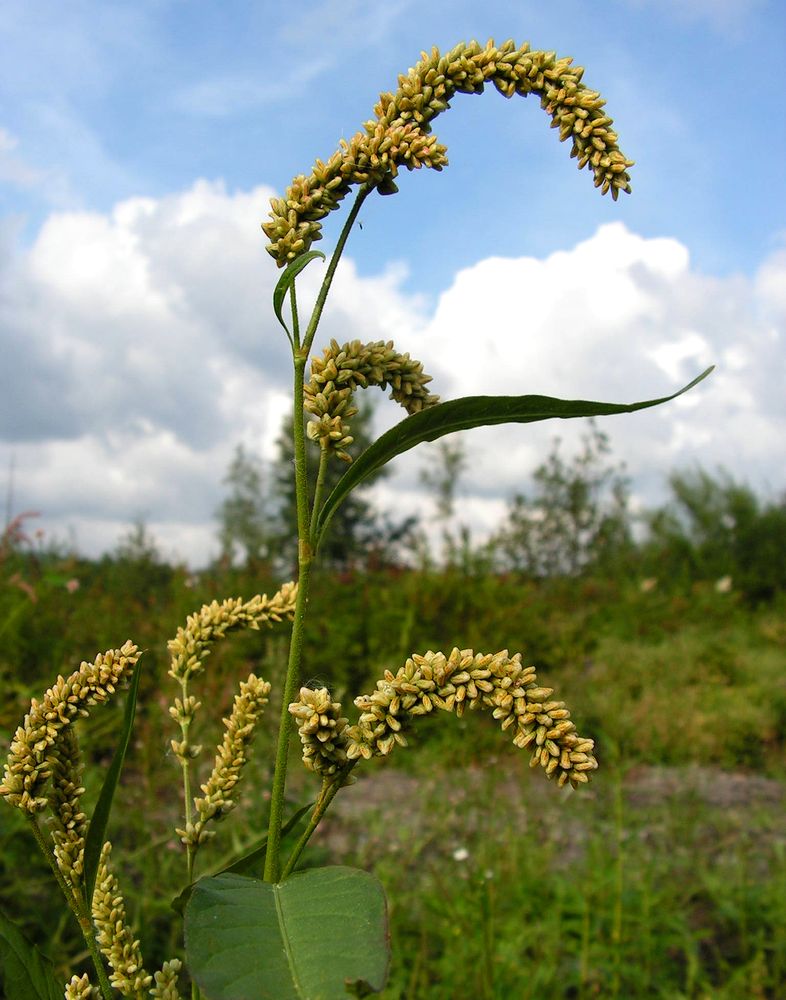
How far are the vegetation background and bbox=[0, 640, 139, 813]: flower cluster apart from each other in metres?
1.12

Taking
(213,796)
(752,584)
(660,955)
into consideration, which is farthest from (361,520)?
(213,796)

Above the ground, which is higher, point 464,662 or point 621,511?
point 621,511

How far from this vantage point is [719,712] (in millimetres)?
7797

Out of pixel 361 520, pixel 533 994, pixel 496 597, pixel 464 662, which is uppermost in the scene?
pixel 361 520

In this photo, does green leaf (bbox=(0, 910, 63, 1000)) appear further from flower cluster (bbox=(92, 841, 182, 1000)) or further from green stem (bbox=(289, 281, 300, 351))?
green stem (bbox=(289, 281, 300, 351))

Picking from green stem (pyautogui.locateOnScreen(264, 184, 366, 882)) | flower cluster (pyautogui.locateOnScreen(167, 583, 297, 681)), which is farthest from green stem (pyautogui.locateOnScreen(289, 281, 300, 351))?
flower cluster (pyautogui.locateOnScreen(167, 583, 297, 681))

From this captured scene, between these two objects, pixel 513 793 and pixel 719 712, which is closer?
pixel 513 793

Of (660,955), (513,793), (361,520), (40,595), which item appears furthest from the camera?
(361,520)

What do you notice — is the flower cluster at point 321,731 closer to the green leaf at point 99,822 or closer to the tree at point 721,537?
the green leaf at point 99,822

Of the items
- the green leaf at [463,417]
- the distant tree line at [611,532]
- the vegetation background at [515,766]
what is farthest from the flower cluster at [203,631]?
the distant tree line at [611,532]

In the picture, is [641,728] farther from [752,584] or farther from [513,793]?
[752,584]

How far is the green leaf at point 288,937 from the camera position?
732mm

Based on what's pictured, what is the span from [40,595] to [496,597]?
4.66 m

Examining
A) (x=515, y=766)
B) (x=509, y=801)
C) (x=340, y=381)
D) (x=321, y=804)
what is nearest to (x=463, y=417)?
(x=340, y=381)
